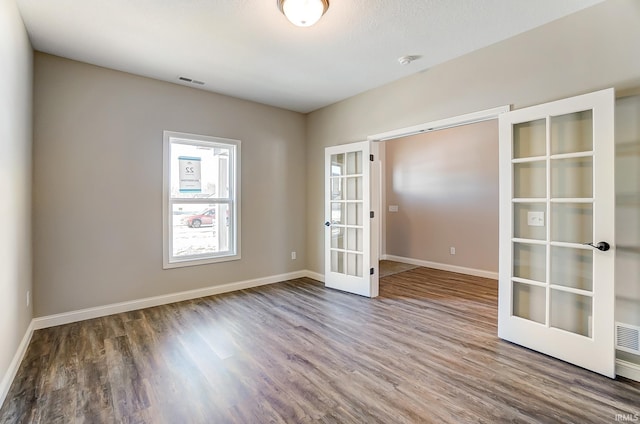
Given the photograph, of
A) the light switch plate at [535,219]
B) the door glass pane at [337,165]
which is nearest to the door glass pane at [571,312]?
the light switch plate at [535,219]

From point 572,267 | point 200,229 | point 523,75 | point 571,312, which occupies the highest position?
point 523,75

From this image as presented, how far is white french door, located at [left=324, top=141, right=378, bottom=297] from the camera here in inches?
159

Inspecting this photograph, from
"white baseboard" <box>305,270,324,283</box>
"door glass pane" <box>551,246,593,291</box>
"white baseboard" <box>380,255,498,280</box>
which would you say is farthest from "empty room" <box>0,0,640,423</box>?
"white baseboard" <box>380,255,498,280</box>

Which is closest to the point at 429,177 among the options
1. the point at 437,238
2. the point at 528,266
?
the point at 437,238

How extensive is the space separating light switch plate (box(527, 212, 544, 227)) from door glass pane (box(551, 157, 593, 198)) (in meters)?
0.20

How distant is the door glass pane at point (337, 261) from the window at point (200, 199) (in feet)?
4.69

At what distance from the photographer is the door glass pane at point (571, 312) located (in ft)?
7.58

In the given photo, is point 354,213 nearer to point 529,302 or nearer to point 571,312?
point 529,302

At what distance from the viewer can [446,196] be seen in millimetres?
5742

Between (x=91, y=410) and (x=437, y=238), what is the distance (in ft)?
18.1

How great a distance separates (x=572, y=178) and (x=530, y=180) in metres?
0.29

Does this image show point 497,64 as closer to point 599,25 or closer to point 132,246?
point 599,25

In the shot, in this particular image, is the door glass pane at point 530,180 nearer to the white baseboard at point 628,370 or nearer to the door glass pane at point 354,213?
the white baseboard at point 628,370

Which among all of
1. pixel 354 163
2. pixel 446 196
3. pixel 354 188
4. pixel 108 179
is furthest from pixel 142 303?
pixel 446 196
